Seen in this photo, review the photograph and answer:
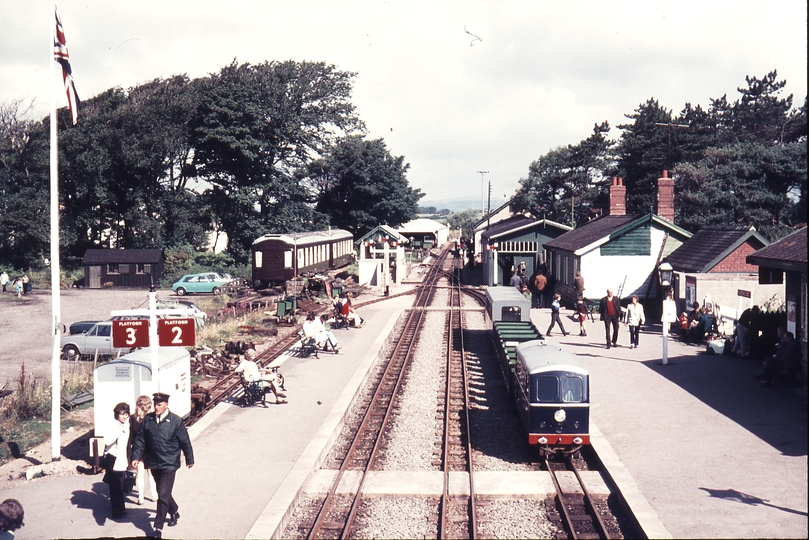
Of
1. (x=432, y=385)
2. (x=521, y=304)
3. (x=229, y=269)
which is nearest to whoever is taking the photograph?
(x=432, y=385)

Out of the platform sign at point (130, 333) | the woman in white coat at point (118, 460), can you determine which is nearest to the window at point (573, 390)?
the woman in white coat at point (118, 460)

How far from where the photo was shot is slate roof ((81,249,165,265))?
1848 inches

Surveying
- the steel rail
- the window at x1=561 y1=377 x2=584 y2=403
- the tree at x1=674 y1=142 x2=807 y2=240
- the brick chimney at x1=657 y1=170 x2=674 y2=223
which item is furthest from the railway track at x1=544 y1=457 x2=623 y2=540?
Answer: the tree at x1=674 y1=142 x2=807 y2=240

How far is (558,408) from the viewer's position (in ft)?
38.8

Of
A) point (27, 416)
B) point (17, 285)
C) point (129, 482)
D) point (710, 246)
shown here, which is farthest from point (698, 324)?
point (17, 285)

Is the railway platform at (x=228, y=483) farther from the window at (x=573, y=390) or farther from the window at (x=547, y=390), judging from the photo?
the window at (x=573, y=390)

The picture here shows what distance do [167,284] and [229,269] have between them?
5.21m

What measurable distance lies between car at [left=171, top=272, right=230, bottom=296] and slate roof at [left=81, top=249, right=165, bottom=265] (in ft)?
17.0

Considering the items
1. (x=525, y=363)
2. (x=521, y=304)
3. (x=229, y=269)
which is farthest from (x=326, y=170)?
(x=525, y=363)

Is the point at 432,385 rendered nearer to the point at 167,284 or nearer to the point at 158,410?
the point at 158,410

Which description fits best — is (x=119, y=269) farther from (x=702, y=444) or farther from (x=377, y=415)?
(x=702, y=444)

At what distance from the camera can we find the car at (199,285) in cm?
4306

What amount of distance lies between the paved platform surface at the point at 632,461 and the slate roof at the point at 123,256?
106 feet

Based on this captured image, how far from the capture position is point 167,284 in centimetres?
4834
